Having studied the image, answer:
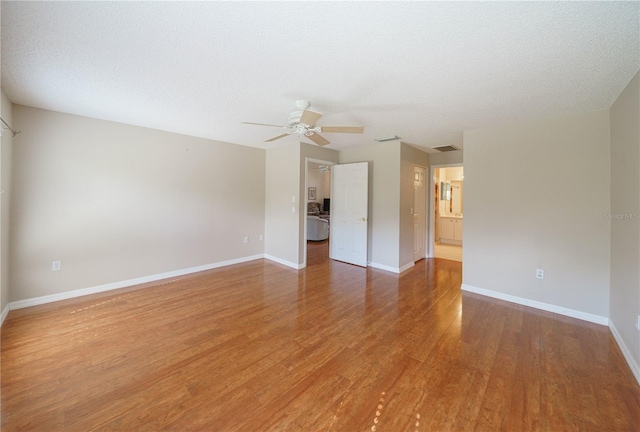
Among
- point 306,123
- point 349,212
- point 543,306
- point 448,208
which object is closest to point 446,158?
point 349,212

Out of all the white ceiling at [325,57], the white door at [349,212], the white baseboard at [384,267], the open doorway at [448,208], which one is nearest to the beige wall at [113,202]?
the white ceiling at [325,57]

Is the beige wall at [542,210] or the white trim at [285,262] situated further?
the white trim at [285,262]

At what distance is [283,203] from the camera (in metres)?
5.21

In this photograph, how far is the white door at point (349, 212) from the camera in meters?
5.00

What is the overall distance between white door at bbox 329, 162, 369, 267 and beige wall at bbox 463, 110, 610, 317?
177 centimetres

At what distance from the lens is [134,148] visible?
3852 millimetres

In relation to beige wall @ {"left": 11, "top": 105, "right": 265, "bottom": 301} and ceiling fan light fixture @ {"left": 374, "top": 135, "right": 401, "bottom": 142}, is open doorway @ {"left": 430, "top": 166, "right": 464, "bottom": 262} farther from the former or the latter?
beige wall @ {"left": 11, "top": 105, "right": 265, "bottom": 301}

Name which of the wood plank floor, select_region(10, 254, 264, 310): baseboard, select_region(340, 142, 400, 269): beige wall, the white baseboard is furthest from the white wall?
select_region(10, 254, 264, 310): baseboard

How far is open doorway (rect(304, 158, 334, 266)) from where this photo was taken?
556 centimetres

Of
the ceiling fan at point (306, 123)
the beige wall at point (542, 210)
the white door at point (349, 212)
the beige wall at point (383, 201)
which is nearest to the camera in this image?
the ceiling fan at point (306, 123)

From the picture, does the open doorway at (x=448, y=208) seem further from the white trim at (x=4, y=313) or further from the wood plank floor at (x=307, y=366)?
the white trim at (x=4, y=313)

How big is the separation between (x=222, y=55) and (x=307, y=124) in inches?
40.4

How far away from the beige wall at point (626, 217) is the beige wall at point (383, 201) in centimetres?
257

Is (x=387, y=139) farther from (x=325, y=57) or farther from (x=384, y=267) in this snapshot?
(x=325, y=57)
